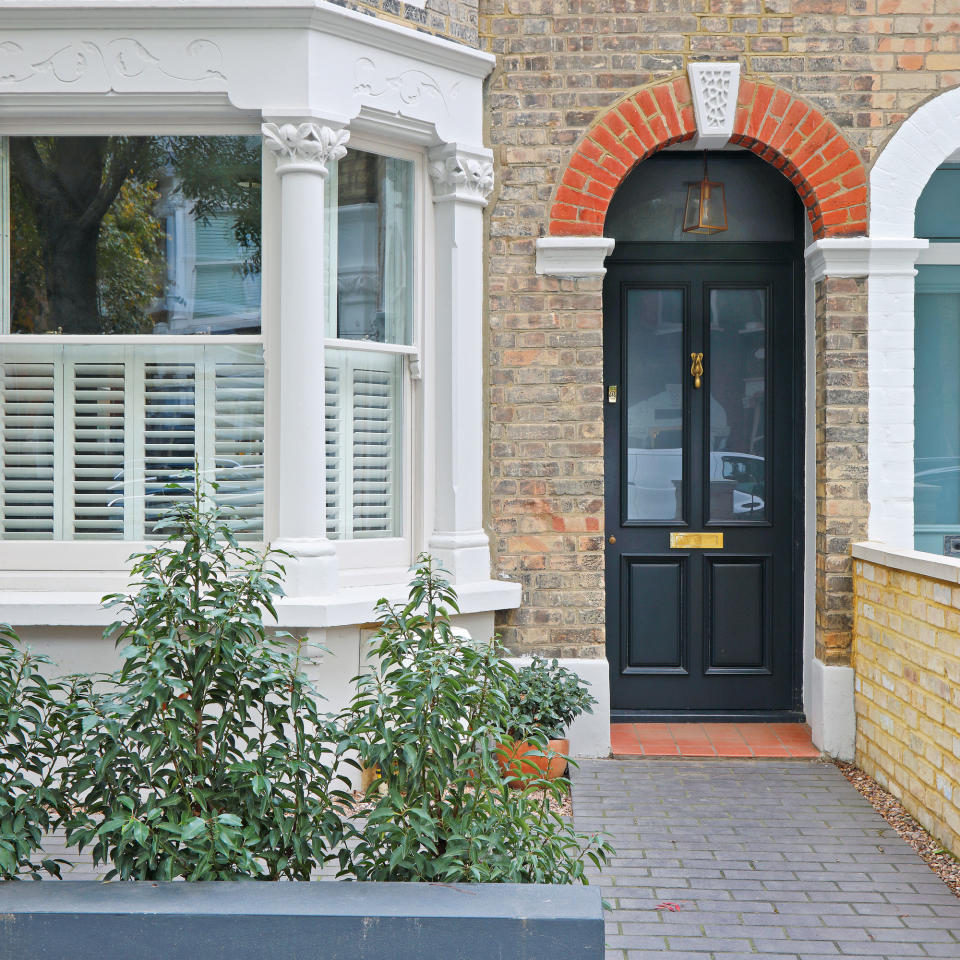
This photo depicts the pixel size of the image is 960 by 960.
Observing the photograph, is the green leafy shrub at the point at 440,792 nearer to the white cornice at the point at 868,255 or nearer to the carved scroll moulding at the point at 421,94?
Answer: the carved scroll moulding at the point at 421,94

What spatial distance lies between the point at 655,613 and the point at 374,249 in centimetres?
266

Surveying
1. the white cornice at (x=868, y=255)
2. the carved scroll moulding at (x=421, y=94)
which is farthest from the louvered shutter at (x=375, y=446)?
the white cornice at (x=868, y=255)

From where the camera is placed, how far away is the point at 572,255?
19.5ft

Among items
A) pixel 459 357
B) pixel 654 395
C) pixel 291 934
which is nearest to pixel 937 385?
pixel 654 395

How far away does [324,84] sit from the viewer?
17.0 ft

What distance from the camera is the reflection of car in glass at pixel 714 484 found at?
656 centimetres

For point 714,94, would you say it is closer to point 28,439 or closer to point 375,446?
point 375,446

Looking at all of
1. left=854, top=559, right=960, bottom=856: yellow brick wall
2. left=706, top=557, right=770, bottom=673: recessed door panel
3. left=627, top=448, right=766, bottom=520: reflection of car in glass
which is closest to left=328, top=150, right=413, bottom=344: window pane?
left=627, top=448, right=766, bottom=520: reflection of car in glass

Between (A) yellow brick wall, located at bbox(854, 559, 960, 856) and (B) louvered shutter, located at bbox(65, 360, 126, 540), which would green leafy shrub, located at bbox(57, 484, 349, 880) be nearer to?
(B) louvered shutter, located at bbox(65, 360, 126, 540)

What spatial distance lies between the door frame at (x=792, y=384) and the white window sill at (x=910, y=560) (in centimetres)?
64

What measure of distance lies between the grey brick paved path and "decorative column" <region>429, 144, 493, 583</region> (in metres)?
1.36

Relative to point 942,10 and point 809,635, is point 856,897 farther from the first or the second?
point 942,10

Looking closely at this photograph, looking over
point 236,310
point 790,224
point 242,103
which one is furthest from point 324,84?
point 790,224

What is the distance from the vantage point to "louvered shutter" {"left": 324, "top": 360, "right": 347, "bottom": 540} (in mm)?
5477
